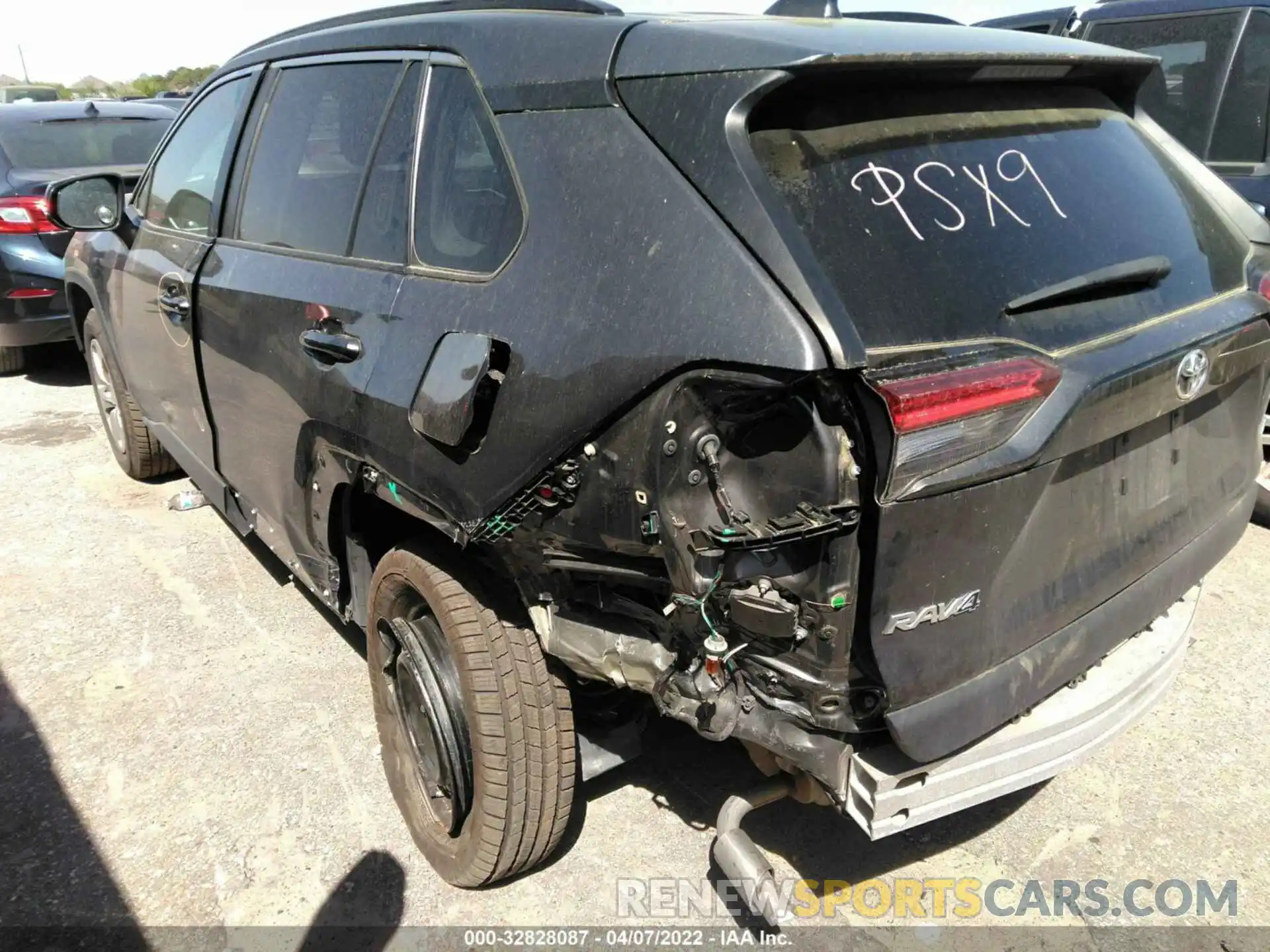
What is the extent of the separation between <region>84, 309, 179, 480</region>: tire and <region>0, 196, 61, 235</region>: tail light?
5.57ft

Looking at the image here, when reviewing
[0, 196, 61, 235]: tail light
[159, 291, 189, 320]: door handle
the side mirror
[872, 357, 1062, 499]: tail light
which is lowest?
[0, 196, 61, 235]: tail light

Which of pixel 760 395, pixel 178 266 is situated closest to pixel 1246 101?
pixel 760 395

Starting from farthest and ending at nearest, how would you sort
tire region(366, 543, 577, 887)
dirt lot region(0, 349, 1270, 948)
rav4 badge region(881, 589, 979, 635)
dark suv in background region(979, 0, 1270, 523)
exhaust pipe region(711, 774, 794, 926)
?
1. dark suv in background region(979, 0, 1270, 523)
2. dirt lot region(0, 349, 1270, 948)
3. tire region(366, 543, 577, 887)
4. exhaust pipe region(711, 774, 794, 926)
5. rav4 badge region(881, 589, 979, 635)

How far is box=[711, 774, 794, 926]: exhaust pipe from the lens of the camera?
6.20 ft

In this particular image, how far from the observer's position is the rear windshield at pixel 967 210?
5.43 feet

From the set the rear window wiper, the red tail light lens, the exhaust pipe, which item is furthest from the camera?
the exhaust pipe

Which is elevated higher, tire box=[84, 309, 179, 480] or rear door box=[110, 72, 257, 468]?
rear door box=[110, 72, 257, 468]

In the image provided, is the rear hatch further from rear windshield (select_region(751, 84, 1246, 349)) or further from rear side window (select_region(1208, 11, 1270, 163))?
rear side window (select_region(1208, 11, 1270, 163))

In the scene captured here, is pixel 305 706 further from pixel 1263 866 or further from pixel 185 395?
pixel 1263 866

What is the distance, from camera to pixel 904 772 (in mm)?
1751

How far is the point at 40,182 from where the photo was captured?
638 cm

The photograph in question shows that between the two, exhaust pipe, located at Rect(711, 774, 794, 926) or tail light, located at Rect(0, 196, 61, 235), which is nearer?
exhaust pipe, located at Rect(711, 774, 794, 926)

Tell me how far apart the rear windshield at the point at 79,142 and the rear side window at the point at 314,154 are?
14.8 feet

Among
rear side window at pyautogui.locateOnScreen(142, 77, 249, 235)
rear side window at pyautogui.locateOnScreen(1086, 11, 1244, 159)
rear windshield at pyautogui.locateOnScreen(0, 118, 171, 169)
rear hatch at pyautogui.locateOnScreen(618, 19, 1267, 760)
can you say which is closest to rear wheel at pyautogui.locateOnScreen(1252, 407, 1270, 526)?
rear side window at pyautogui.locateOnScreen(1086, 11, 1244, 159)
